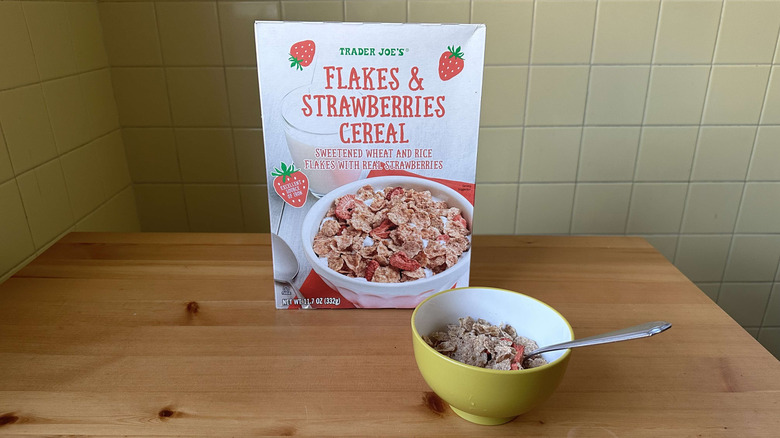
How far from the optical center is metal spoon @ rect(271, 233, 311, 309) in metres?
0.70

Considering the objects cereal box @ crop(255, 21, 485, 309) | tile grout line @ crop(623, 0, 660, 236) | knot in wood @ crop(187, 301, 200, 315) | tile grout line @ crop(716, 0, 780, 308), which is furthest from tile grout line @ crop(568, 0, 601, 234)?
knot in wood @ crop(187, 301, 200, 315)

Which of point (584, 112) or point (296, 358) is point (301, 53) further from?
point (584, 112)

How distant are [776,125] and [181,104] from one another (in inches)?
53.9

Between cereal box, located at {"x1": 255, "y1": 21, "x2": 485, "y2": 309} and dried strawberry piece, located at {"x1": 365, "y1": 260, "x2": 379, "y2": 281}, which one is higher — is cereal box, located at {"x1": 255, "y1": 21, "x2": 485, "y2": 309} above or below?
above

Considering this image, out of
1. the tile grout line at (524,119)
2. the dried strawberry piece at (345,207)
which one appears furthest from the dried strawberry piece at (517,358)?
the tile grout line at (524,119)

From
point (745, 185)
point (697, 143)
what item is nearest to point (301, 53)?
point (697, 143)

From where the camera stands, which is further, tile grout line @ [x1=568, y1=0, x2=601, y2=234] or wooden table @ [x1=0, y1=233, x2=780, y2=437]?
tile grout line @ [x1=568, y1=0, x2=601, y2=234]

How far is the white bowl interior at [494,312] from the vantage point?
57 centimetres

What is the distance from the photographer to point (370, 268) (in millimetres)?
685

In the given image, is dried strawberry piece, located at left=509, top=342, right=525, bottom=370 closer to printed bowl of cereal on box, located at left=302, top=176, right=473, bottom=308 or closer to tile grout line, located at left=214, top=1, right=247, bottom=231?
printed bowl of cereal on box, located at left=302, top=176, right=473, bottom=308

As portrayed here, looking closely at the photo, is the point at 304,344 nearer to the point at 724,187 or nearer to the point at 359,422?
the point at 359,422

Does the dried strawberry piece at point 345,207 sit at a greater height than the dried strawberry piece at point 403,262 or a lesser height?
greater

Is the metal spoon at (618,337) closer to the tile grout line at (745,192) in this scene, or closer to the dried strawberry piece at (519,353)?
the dried strawberry piece at (519,353)

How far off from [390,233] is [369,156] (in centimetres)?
10
